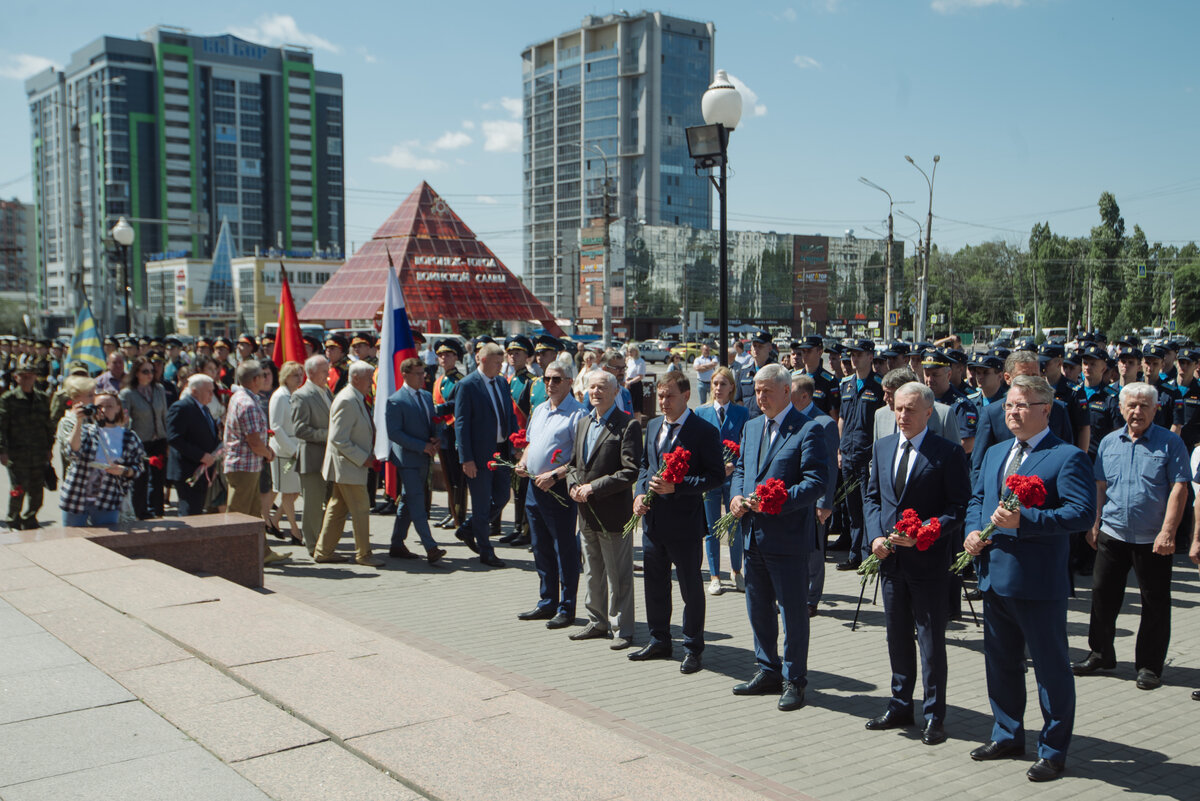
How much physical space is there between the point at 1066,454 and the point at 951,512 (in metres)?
0.75

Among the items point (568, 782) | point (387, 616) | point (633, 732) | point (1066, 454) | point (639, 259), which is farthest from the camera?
point (639, 259)

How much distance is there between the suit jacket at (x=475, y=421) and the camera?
9703 millimetres

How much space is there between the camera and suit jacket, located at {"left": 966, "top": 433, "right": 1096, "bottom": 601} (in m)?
4.68

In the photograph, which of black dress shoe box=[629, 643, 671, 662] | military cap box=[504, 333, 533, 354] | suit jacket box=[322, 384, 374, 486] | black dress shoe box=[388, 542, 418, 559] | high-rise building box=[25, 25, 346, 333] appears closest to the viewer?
black dress shoe box=[629, 643, 671, 662]

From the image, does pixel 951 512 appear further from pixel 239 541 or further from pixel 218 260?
pixel 218 260

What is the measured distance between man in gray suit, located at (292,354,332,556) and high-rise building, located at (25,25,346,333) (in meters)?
143

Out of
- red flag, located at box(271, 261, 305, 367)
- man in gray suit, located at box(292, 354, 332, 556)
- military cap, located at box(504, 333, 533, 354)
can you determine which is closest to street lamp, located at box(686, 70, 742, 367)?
military cap, located at box(504, 333, 533, 354)

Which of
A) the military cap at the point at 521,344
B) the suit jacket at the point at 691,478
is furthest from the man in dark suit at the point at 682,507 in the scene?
the military cap at the point at 521,344

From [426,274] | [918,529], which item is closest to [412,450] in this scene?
[918,529]

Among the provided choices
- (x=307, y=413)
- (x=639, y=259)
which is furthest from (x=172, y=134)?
(x=307, y=413)

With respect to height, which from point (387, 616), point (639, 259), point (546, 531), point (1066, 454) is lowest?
point (387, 616)

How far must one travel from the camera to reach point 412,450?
9.88m

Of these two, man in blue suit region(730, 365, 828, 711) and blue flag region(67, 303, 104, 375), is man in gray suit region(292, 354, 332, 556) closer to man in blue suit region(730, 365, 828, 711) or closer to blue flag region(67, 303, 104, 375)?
man in blue suit region(730, 365, 828, 711)

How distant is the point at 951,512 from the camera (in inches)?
211
